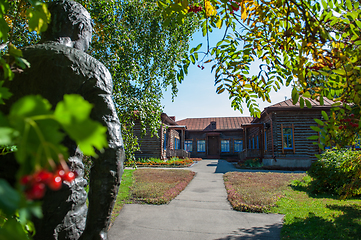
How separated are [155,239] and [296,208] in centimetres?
394

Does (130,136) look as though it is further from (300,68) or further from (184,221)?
(300,68)

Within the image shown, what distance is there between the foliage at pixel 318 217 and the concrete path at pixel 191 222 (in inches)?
12.5

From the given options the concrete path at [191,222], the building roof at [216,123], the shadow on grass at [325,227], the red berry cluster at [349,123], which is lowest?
the concrete path at [191,222]

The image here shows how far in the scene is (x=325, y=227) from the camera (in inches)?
175

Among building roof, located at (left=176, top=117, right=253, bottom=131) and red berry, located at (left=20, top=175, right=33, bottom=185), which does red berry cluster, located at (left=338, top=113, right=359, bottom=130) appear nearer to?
red berry, located at (left=20, top=175, right=33, bottom=185)

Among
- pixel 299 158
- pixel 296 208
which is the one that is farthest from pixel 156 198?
pixel 299 158

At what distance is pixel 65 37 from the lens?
203 centimetres

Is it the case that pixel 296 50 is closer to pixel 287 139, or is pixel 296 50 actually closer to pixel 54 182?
pixel 54 182

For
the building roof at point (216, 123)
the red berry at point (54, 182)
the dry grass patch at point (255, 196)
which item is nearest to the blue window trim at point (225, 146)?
the building roof at point (216, 123)

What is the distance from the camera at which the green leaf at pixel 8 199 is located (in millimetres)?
308

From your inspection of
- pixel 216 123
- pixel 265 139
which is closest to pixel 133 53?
pixel 265 139

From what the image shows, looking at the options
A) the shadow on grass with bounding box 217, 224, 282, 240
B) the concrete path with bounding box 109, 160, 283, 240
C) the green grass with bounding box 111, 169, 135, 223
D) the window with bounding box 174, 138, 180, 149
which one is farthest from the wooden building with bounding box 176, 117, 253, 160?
the shadow on grass with bounding box 217, 224, 282, 240

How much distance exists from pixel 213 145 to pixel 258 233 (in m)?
26.8

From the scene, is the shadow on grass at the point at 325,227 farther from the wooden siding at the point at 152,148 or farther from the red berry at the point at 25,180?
the wooden siding at the point at 152,148
